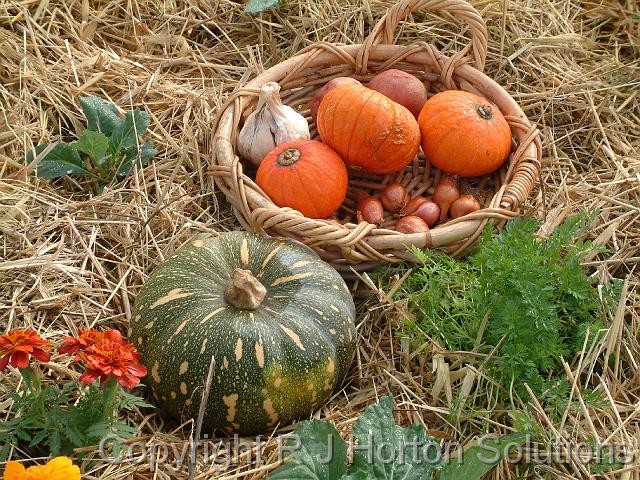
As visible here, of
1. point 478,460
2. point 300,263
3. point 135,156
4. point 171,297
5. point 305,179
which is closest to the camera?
point 478,460

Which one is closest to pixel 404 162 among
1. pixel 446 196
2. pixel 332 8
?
pixel 446 196

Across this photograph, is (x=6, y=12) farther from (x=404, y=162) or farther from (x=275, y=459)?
(x=275, y=459)

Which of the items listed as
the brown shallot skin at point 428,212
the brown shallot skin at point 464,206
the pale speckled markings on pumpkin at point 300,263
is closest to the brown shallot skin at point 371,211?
the brown shallot skin at point 428,212

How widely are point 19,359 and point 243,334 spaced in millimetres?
723

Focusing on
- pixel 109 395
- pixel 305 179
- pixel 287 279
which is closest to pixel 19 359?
pixel 109 395

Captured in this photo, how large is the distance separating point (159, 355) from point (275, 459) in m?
0.53

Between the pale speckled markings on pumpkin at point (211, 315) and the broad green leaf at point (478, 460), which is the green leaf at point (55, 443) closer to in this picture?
the pale speckled markings on pumpkin at point (211, 315)

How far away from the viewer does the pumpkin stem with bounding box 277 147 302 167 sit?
3367 mm

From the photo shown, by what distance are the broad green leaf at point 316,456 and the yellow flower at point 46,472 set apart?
22.1 inches

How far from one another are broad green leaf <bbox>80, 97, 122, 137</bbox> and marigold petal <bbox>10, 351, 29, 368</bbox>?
1.69m

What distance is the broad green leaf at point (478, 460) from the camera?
229cm

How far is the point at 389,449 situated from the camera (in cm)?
234

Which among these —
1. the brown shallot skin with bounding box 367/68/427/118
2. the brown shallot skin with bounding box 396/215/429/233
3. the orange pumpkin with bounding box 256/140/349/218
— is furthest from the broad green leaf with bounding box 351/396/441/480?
the brown shallot skin with bounding box 367/68/427/118

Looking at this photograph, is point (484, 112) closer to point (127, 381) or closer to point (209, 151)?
point (209, 151)
